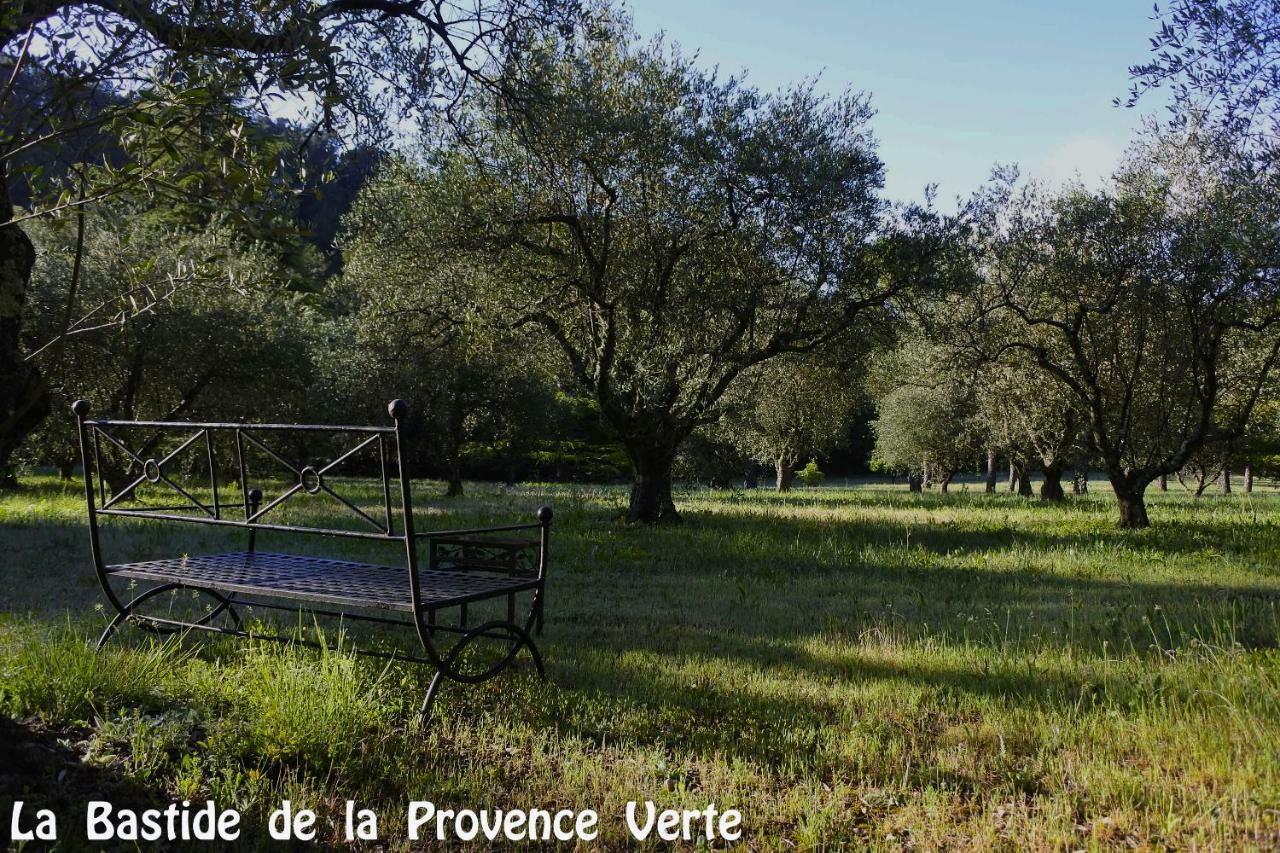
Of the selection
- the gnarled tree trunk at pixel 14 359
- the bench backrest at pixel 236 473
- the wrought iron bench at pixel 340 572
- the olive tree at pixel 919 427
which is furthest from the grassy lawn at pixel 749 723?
the olive tree at pixel 919 427

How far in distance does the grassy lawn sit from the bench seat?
391 mm

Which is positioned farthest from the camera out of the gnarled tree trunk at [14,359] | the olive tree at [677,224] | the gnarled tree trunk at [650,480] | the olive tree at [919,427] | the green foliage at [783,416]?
the olive tree at [919,427]

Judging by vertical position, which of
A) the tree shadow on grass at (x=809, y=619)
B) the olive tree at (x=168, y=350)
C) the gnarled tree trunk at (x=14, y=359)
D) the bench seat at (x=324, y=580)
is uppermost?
the olive tree at (x=168, y=350)

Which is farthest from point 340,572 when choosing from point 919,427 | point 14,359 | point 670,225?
point 919,427

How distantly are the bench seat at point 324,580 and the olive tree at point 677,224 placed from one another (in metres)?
9.08

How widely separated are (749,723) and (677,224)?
11021mm

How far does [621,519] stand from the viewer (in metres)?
16.9

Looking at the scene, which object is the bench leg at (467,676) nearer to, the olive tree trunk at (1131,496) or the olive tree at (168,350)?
the olive tree trunk at (1131,496)

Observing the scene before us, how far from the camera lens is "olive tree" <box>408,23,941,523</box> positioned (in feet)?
46.7

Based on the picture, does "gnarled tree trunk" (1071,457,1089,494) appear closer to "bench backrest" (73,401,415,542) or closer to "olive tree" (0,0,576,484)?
"bench backrest" (73,401,415,542)

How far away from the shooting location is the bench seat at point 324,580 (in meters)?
4.86

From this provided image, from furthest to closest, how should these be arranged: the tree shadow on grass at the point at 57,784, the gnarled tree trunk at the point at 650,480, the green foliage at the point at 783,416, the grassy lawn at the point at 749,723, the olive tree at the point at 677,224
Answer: the green foliage at the point at 783,416 < the gnarled tree trunk at the point at 650,480 < the olive tree at the point at 677,224 < the grassy lawn at the point at 749,723 < the tree shadow on grass at the point at 57,784

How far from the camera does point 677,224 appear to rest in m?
14.8

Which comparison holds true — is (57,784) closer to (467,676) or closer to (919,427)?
(467,676)
